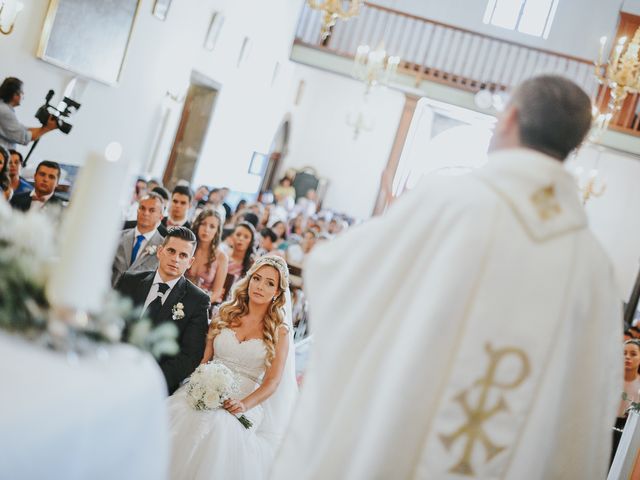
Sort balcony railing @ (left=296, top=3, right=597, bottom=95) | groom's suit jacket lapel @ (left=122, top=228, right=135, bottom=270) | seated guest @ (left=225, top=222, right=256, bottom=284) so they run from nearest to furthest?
groom's suit jacket lapel @ (left=122, top=228, right=135, bottom=270)
seated guest @ (left=225, top=222, right=256, bottom=284)
balcony railing @ (left=296, top=3, right=597, bottom=95)

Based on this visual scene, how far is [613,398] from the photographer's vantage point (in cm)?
248

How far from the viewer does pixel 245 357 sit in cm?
452

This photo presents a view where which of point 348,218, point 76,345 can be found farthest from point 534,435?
point 348,218

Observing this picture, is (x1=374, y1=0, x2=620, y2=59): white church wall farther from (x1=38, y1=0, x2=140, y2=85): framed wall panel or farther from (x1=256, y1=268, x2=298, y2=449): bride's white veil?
(x1=256, y1=268, x2=298, y2=449): bride's white veil

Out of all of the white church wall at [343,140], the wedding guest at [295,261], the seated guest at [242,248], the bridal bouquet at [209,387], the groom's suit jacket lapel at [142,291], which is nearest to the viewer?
the bridal bouquet at [209,387]

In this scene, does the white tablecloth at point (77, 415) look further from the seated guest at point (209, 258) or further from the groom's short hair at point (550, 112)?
the seated guest at point (209, 258)

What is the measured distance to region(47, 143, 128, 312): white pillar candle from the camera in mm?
1657

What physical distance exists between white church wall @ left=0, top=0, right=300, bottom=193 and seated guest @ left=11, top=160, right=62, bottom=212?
107 cm

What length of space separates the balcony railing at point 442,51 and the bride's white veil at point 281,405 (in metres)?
12.2

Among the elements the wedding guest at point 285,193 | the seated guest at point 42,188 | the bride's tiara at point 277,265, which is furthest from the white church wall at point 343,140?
the bride's tiara at point 277,265

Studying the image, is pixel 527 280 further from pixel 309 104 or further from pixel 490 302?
→ pixel 309 104

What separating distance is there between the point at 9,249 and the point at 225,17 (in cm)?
1183

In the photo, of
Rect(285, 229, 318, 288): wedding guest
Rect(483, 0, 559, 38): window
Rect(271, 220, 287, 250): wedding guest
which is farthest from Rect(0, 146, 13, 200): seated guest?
Rect(483, 0, 559, 38): window

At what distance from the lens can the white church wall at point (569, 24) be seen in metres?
19.7
